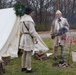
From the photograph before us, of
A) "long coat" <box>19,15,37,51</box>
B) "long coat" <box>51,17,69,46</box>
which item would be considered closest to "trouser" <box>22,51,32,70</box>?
"long coat" <box>19,15,37,51</box>

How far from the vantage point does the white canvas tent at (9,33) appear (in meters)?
9.09

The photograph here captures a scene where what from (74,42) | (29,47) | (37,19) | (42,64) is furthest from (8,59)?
(37,19)

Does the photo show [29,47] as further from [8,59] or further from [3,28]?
[3,28]

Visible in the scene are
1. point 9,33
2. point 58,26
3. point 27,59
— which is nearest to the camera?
point 27,59

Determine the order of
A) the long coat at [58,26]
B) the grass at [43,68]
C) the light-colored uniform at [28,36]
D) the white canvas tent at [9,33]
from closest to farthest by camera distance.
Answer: the light-colored uniform at [28,36], the grass at [43,68], the long coat at [58,26], the white canvas tent at [9,33]

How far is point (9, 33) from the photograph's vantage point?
9.35 m

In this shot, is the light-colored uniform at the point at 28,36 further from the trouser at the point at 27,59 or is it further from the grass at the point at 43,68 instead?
the grass at the point at 43,68

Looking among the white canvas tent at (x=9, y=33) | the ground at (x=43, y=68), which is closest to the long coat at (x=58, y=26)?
the ground at (x=43, y=68)

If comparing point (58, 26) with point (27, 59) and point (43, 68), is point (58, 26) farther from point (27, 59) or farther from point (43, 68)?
point (27, 59)

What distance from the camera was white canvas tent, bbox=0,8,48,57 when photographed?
909 centimetres

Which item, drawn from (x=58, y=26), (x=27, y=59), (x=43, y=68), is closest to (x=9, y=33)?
(x=58, y=26)

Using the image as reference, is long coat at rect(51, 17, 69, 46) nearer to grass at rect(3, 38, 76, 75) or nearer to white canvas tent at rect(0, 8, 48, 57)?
grass at rect(3, 38, 76, 75)

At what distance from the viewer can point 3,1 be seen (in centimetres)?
3491

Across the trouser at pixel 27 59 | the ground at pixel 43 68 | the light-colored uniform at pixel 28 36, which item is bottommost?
the ground at pixel 43 68
